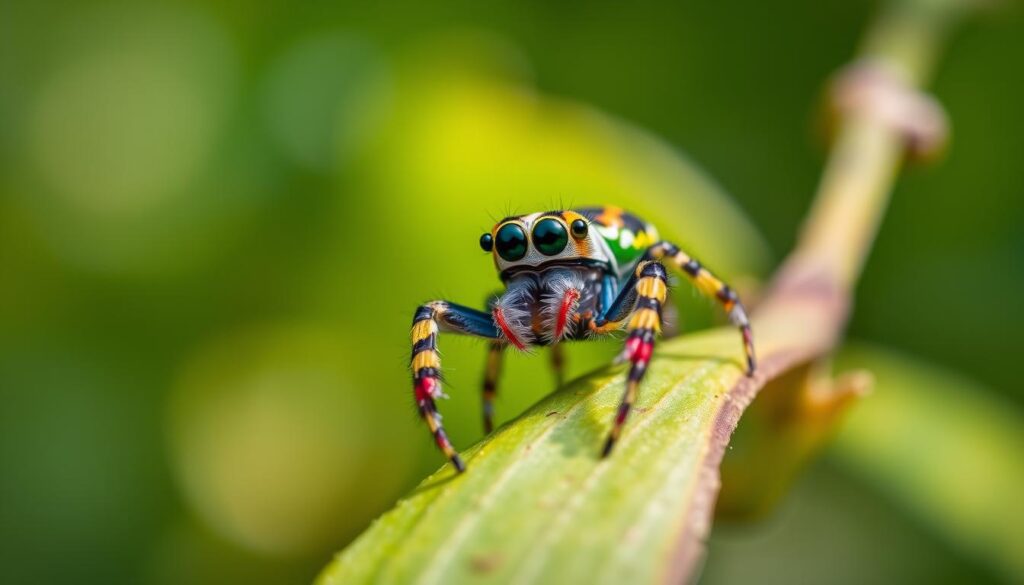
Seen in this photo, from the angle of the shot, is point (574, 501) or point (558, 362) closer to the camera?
point (574, 501)

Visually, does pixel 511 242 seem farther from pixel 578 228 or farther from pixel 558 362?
pixel 558 362

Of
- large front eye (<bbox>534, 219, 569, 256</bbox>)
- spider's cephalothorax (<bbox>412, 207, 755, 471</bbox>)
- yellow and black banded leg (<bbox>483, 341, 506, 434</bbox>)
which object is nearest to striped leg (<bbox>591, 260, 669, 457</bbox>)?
spider's cephalothorax (<bbox>412, 207, 755, 471</bbox>)

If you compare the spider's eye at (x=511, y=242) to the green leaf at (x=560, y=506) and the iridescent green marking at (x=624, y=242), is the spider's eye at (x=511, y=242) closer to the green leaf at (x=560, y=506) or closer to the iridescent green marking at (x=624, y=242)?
the iridescent green marking at (x=624, y=242)

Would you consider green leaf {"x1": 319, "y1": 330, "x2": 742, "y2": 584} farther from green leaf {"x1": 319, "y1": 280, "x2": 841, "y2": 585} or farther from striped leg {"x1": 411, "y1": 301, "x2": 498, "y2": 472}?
striped leg {"x1": 411, "y1": 301, "x2": 498, "y2": 472}

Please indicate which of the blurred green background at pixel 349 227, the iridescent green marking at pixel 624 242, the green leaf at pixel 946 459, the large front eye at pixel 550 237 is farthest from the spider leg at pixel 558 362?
the green leaf at pixel 946 459

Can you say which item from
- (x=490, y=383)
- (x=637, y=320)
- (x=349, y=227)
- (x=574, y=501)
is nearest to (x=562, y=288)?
(x=637, y=320)

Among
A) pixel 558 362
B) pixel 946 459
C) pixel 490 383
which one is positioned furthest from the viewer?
pixel 946 459
